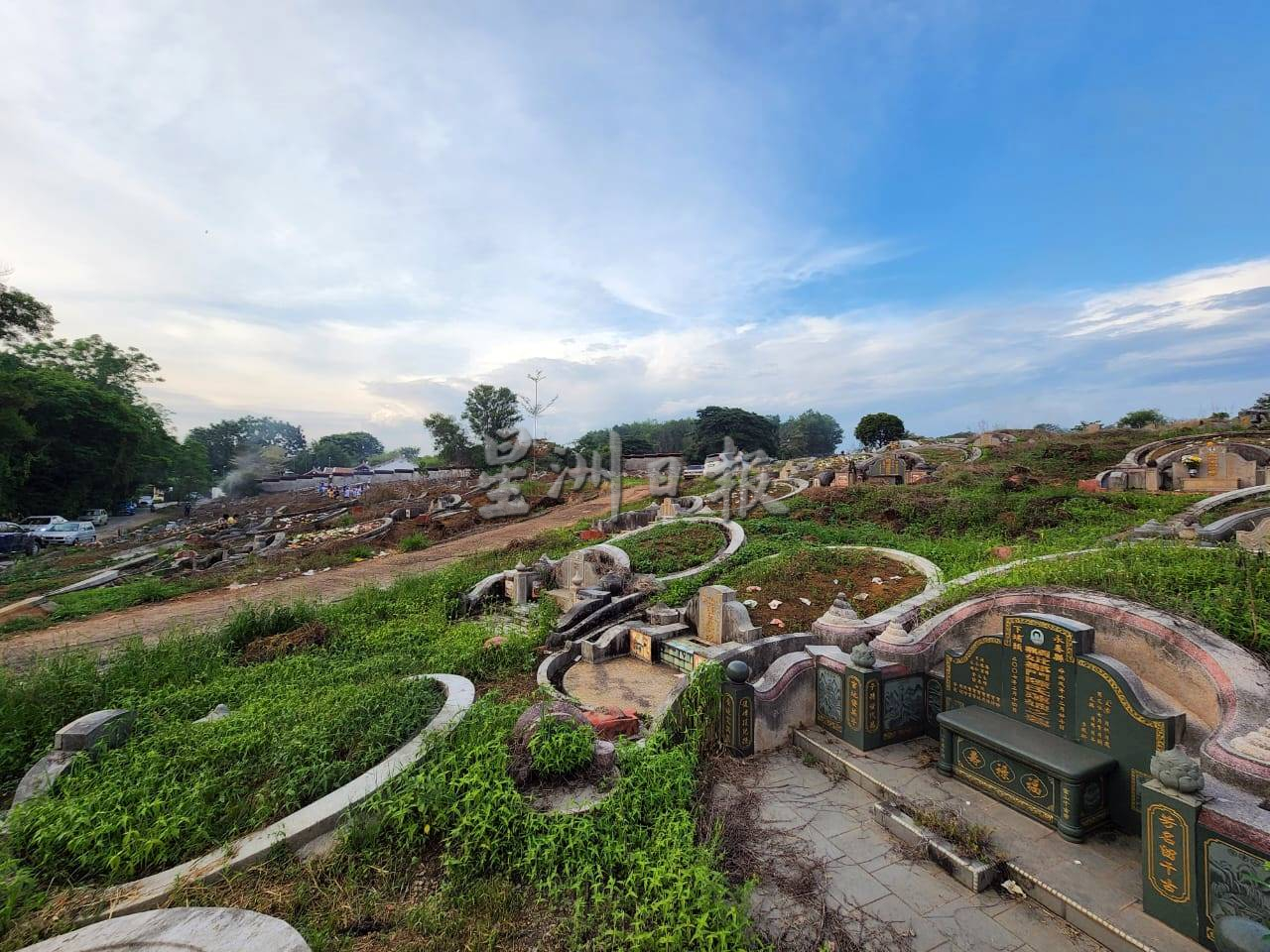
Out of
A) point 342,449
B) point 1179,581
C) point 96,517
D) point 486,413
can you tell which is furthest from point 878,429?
point 342,449

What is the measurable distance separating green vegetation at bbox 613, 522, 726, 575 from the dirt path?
6875mm

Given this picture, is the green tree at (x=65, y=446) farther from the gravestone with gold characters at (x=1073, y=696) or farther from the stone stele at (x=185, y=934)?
the gravestone with gold characters at (x=1073, y=696)

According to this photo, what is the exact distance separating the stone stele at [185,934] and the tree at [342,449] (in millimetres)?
86917

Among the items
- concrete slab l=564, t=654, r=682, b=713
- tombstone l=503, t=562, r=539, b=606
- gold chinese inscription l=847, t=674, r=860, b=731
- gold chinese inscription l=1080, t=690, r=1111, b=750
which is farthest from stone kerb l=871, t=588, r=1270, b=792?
tombstone l=503, t=562, r=539, b=606

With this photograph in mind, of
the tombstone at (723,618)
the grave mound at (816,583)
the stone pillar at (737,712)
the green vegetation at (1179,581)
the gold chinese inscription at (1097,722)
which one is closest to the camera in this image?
the gold chinese inscription at (1097,722)

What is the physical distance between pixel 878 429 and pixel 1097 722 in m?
51.9

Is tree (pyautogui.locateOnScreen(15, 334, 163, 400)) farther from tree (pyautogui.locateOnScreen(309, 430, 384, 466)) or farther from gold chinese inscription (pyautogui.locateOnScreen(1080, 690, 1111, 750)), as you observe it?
gold chinese inscription (pyautogui.locateOnScreen(1080, 690, 1111, 750))

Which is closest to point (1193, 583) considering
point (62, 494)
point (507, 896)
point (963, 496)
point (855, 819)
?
point (855, 819)

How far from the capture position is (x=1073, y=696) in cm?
408

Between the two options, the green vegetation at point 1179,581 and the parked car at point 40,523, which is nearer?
the green vegetation at point 1179,581

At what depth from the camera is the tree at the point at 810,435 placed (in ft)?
208

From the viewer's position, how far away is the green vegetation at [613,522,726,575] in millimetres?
11633

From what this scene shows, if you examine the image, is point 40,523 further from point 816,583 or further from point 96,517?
point 816,583

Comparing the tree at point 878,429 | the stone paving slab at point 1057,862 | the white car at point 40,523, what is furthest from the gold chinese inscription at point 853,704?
the tree at point 878,429
